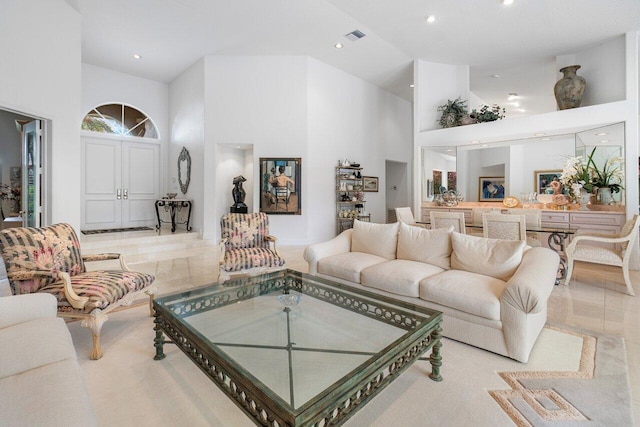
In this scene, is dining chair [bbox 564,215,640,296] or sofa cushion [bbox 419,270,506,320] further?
dining chair [bbox 564,215,640,296]

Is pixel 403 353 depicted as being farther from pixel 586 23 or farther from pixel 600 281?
pixel 586 23

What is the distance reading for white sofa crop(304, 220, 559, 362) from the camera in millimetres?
2090

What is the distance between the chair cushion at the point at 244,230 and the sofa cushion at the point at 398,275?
64.7 inches

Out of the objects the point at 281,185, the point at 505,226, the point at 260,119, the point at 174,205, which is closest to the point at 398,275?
the point at 505,226

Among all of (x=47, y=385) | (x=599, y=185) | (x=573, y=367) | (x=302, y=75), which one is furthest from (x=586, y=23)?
(x=47, y=385)

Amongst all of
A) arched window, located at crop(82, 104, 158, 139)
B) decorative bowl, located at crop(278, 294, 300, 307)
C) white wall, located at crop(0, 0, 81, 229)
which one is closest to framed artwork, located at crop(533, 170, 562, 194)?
decorative bowl, located at crop(278, 294, 300, 307)

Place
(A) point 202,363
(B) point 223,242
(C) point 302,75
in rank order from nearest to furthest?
1. (A) point 202,363
2. (B) point 223,242
3. (C) point 302,75

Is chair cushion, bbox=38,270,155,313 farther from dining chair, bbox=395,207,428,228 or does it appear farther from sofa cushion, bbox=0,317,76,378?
dining chair, bbox=395,207,428,228

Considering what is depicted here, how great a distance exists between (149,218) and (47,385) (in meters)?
7.54

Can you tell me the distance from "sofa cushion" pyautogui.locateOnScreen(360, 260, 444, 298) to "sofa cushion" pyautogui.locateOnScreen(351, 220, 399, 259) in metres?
0.30

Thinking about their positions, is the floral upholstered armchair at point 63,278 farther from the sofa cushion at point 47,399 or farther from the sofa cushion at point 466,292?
the sofa cushion at point 466,292

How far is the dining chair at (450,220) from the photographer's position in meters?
4.54

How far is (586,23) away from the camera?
4852mm

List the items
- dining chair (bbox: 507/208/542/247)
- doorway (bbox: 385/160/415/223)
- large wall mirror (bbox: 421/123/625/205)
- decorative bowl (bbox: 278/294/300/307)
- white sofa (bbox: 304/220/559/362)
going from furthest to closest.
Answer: doorway (bbox: 385/160/415/223), large wall mirror (bbox: 421/123/625/205), dining chair (bbox: 507/208/542/247), decorative bowl (bbox: 278/294/300/307), white sofa (bbox: 304/220/559/362)
